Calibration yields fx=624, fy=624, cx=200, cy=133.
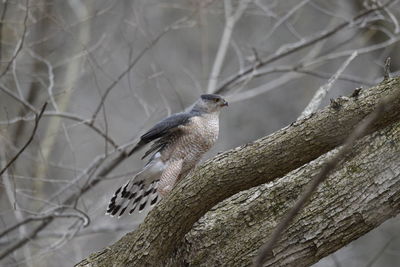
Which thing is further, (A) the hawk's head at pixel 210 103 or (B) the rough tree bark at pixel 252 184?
(A) the hawk's head at pixel 210 103

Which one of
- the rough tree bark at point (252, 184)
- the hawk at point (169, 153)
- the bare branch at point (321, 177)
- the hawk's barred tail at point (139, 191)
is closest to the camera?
the bare branch at point (321, 177)

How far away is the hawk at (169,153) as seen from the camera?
4582 mm

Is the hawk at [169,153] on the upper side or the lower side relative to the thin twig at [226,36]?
lower

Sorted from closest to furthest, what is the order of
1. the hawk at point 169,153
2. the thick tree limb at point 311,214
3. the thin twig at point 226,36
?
the thick tree limb at point 311,214 < the hawk at point 169,153 < the thin twig at point 226,36

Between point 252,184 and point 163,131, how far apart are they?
1473 mm

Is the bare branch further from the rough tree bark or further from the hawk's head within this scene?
the hawk's head

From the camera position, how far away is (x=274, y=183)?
12.1 ft

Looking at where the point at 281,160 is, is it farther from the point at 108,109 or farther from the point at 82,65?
the point at 108,109

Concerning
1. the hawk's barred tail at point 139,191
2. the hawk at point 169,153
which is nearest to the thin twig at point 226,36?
the hawk at point 169,153

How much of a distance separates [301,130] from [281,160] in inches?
7.2

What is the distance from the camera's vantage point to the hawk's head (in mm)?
4848

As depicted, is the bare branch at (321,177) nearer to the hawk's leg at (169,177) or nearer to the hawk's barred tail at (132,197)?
the hawk's leg at (169,177)

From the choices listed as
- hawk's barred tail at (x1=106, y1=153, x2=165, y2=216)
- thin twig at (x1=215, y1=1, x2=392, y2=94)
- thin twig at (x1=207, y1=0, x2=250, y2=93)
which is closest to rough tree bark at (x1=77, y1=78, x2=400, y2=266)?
hawk's barred tail at (x1=106, y1=153, x2=165, y2=216)

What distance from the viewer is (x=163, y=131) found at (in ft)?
15.1
